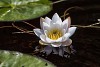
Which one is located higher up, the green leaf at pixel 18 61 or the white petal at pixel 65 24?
the white petal at pixel 65 24

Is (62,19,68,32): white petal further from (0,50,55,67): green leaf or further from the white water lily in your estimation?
(0,50,55,67): green leaf

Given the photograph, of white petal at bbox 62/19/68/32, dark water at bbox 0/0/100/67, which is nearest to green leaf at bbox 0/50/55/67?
dark water at bbox 0/0/100/67

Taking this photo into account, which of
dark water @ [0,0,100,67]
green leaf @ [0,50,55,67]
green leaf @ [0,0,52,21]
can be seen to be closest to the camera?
green leaf @ [0,50,55,67]

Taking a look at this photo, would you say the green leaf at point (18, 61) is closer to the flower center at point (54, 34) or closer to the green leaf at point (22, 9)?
the flower center at point (54, 34)

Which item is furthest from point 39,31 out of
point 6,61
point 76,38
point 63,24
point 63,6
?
point 63,6

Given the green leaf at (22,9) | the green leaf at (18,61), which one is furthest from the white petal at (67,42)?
the green leaf at (22,9)
